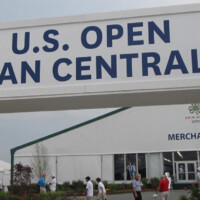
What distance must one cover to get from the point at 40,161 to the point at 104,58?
3009 cm

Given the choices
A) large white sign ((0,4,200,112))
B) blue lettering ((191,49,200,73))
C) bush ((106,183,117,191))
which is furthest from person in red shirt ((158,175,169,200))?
bush ((106,183,117,191))

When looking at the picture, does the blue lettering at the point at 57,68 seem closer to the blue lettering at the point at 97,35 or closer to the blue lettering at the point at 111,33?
the blue lettering at the point at 97,35

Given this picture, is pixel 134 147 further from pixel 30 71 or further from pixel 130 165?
pixel 30 71

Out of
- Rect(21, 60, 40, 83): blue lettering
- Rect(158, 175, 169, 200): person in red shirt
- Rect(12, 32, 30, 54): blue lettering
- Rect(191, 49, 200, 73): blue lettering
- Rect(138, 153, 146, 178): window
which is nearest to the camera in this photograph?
Rect(191, 49, 200, 73): blue lettering

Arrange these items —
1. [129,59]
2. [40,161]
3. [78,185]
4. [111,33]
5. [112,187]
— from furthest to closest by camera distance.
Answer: [40,161] → [78,185] → [112,187] → [111,33] → [129,59]

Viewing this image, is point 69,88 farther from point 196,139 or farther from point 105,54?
point 196,139

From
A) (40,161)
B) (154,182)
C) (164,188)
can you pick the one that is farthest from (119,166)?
(164,188)

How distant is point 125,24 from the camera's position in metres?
5.09

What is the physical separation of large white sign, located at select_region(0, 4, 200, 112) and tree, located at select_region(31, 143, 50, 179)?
1154 inches

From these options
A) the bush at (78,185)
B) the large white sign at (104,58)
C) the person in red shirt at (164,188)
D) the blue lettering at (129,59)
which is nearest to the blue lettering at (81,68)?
the large white sign at (104,58)

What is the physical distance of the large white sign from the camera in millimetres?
4922

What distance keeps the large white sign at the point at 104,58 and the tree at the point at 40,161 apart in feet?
96.1

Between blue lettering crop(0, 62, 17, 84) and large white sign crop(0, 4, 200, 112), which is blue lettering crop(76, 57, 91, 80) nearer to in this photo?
large white sign crop(0, 4, 200, 112)

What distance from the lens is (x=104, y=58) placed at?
508 centimetres
